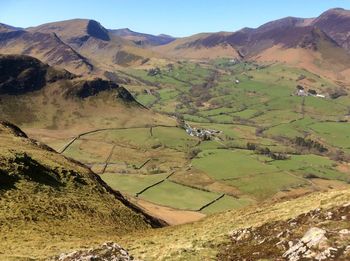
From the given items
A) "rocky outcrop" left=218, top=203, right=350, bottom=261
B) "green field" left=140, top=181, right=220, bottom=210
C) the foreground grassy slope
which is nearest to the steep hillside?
the foreground grassy slope

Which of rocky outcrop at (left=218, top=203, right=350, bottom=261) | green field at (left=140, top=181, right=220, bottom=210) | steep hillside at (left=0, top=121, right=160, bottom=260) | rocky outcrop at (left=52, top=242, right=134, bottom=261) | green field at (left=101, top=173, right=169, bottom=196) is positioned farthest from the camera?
green field at (left=101, top=173, right=169, bottom=196)

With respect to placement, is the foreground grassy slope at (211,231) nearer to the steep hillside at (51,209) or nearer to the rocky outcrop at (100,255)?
the rocky outcrop at (100,255)

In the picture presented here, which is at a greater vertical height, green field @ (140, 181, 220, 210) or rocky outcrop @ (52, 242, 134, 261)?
rocky outcrop @ (52, 242, 134, 261)

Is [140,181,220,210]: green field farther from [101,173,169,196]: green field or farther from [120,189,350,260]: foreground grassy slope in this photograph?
[120,189,350,260]: foreground grassy slope

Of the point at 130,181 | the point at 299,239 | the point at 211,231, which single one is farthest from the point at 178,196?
the point at 299,239

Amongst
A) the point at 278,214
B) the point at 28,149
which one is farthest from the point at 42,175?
the point at 278,214

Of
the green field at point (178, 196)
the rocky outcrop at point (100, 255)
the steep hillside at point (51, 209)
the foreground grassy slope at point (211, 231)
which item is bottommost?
the green field at point (178, 196)

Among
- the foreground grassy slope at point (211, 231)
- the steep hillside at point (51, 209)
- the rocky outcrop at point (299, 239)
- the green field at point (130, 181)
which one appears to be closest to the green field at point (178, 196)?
the green field at point (130, 181)

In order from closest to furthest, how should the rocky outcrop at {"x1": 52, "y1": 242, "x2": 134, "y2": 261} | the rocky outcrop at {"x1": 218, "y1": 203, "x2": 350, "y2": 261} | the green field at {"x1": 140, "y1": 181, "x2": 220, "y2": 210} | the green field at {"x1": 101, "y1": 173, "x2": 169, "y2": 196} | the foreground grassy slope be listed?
the rocky outcrop at {"x1": 218, "y1": 203, "x2": 350, "y2": 261}, the rocky outcrop at {"x1": 52, "y1": 242, "x2": 134, "y2": 261}, the foreground grassy slope, the green field at {"x1": 140, "y1": 181, "x2": 220, "y2": 210}, the green field at {"x1": 101, "y1": 173, "x2": 169, "y2": 196}

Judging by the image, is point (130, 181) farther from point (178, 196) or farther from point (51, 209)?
point (51, 209)

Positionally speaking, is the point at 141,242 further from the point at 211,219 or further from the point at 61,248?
the point at 211,219
